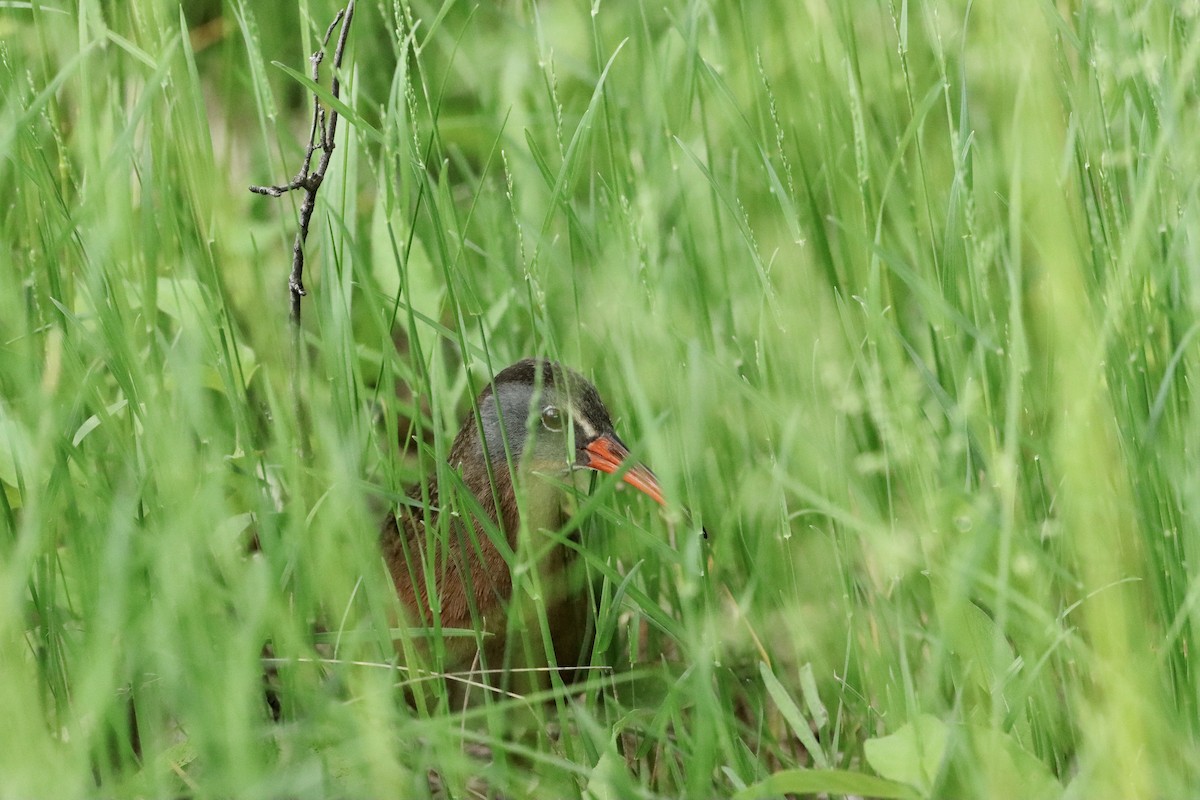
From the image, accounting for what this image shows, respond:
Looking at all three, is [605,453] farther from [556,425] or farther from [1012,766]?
[1012,766]

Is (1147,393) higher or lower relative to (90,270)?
lower

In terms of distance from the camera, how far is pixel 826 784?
160 centimetres

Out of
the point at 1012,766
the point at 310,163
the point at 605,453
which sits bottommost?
the point at 1012,766

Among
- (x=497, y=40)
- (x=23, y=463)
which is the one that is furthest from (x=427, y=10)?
(x=23, y=463)

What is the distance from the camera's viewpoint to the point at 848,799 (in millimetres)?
2121

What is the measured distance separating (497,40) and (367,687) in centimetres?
268

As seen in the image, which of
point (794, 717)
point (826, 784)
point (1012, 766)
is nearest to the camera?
point (826, 784)

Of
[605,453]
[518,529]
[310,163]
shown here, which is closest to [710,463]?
[605,453]

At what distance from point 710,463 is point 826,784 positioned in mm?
973

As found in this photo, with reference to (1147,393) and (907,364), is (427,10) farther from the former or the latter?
(1147,393)

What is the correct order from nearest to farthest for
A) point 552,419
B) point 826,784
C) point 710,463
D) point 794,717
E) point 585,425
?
point 826,784 → point 794,717 → point 710,463 → point 585,425 → point 552,419

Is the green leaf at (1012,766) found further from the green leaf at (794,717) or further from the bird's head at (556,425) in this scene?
the bird's head at (556,425)

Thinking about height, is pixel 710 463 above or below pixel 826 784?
above

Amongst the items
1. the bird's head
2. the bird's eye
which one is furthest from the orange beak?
the bird's eye
